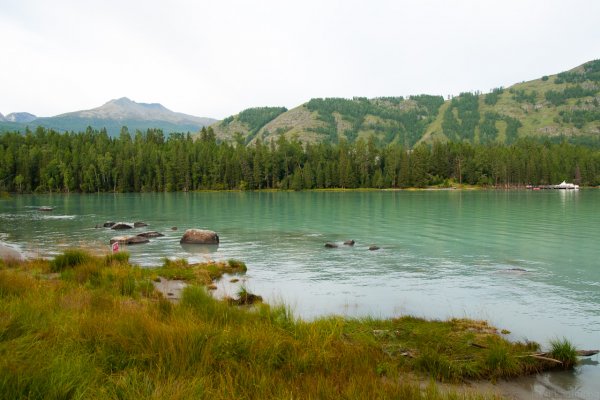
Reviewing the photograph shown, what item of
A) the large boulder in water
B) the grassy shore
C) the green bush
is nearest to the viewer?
the grassy shore

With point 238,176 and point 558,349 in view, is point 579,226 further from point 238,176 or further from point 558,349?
point 238,176

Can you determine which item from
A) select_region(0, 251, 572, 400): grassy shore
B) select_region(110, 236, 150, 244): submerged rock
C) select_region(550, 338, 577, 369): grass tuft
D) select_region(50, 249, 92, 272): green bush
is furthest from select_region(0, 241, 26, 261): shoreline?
select_region(550, 338, 577, 369): grass tuft

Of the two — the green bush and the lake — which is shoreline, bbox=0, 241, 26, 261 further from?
the green bush

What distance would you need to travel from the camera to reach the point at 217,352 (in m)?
7.85

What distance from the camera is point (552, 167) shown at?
19962 cm

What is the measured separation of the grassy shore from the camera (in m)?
6.15

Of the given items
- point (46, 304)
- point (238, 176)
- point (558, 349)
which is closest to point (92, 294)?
point (46, 304)

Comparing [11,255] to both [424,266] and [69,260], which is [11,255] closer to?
[69,260]

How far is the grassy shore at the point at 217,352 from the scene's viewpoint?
615cm

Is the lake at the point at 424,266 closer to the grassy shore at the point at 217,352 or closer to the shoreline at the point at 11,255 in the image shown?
the shoreline at the point at 11,255

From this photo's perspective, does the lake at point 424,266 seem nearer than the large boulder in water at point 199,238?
Yes

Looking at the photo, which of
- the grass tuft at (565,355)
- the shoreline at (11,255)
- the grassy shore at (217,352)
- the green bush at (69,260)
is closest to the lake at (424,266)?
the grass tuft at (565,355)

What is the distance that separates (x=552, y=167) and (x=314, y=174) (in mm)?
111699

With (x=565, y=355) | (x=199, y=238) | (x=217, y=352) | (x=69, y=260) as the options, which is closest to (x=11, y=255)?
(x=69, y=260)
